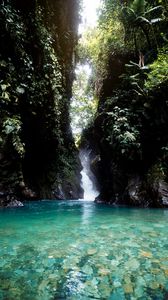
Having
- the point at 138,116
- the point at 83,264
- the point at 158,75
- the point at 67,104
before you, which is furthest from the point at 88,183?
the point at 83,264

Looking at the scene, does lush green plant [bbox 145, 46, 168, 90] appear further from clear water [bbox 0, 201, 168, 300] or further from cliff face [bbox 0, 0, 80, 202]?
clear water [bbox 0, 201, 168, 300]

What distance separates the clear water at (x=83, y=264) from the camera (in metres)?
2.98

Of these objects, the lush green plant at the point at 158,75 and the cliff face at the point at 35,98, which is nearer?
the cliff face at the point at 35,98

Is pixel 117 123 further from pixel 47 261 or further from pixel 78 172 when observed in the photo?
pixel 47 261

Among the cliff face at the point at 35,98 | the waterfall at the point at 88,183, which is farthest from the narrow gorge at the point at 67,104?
the waterfall at the point at 88,183

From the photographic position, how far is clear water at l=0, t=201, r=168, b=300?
2.98 metres

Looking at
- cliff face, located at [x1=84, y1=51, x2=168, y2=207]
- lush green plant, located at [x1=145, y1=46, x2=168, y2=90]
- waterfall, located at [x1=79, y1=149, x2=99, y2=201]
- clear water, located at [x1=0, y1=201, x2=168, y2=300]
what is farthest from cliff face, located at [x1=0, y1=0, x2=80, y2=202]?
clear water, located at [x1=0, y1=201, x2=168, y2=300]

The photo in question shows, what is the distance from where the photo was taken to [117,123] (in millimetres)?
14469

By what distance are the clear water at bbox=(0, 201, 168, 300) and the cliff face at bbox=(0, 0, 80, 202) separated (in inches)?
231

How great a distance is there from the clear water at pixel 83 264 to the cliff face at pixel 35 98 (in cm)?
586

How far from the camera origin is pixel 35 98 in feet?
Answer: 43.5

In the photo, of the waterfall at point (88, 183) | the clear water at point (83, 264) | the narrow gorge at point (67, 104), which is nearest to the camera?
the clear water at point (83, 264)

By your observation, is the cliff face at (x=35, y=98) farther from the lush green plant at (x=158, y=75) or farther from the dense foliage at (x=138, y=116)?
the lush green plant at (x=158, y=75)

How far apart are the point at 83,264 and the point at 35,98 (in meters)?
10.3
